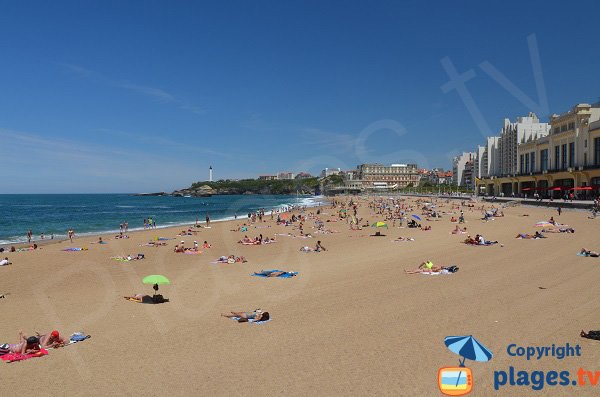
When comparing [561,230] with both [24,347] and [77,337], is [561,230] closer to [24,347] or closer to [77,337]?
[77,337]

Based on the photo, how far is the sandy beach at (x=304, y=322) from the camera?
18.9ft

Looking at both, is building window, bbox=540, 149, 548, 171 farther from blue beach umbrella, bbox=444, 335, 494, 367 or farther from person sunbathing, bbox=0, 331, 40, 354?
person sunbathing, bbox=0, 331, 40, 354

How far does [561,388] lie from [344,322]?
3647 millimetres

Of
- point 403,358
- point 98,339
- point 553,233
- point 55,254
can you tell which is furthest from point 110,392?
point 553,233

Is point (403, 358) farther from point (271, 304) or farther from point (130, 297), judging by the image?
point (130, 297)

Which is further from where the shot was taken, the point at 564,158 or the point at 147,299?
the point at 564,158

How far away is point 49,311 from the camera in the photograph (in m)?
9.52

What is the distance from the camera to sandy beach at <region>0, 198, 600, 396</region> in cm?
575

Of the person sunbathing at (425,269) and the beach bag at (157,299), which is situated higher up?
the person sunbathing at (425,269)

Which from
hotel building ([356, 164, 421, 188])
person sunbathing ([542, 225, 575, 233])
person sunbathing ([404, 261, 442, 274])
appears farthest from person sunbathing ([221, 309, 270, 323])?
hotel building ([356, 164, 421, 188])

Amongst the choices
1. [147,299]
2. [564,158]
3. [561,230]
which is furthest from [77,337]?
[564,158]

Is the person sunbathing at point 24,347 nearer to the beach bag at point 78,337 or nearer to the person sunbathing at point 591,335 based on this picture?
the beach bag at point 78,337

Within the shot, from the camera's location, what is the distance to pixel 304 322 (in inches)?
320

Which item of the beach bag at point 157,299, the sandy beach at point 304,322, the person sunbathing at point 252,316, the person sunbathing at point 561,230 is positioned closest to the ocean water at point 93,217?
the sandy beach at point 304,322
